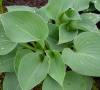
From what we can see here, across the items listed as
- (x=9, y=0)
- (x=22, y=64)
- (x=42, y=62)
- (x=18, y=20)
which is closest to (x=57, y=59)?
(x=42, y=62)

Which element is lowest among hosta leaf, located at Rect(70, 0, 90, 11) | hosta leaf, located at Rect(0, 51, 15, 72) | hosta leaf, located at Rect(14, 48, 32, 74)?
hosta leaf, located at Rect(0, 51, 15, 72)

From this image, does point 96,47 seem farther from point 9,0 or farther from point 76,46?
point 9,0

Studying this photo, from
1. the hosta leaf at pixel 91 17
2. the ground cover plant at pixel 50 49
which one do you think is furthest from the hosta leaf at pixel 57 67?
the hosta leaf at pixel 91 17

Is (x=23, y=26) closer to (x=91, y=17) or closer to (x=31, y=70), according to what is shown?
(x=31, y=70)

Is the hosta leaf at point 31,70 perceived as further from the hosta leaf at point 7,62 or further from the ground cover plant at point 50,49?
the hosta leaf at point 7,62

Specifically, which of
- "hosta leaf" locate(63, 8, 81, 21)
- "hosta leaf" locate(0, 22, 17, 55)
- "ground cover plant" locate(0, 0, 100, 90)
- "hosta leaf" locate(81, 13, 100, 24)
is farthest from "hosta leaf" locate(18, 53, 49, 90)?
"hosta leaf" locate(81, 13, 100, 24)

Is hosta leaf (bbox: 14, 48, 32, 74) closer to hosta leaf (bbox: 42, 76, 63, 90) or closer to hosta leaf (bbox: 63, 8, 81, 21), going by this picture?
hosta leaf (bbox: 42, 76, 63, 90)
